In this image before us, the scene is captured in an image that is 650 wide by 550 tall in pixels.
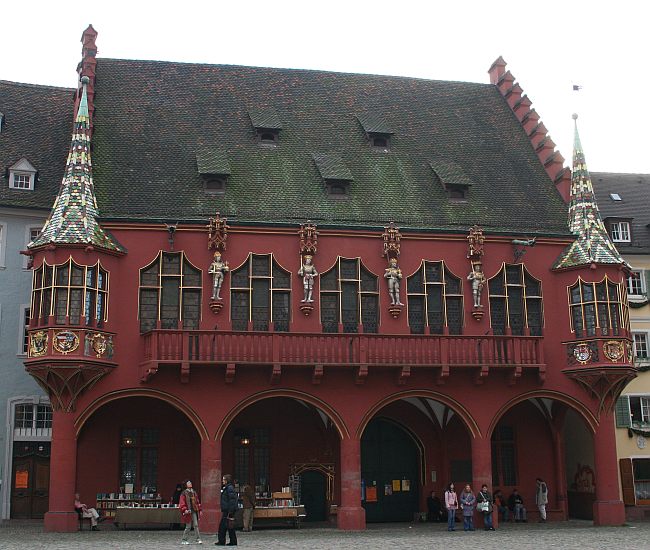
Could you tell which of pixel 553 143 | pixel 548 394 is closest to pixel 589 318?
pixel 548 394

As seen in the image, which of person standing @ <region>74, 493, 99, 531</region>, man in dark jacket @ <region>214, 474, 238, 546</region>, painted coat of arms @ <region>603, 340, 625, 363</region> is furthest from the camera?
painted coat of arms @ <region>603, 340, 625, 363</region>

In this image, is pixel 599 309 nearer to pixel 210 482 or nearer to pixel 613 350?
pixel 613 350

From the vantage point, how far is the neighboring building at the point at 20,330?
34.5m

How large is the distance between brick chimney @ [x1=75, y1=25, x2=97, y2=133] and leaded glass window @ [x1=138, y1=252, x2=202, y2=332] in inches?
280

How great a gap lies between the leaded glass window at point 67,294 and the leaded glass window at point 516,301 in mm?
13873

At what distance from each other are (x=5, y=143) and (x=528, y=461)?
23.9m

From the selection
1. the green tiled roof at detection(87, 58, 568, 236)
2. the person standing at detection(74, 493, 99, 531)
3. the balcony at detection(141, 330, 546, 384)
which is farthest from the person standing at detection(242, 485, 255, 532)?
the green tiled roof at detection(87, 58, 568, 236)

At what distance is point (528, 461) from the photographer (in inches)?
1415

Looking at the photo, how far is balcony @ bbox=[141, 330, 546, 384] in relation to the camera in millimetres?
30578

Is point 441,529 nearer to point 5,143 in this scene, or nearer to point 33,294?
point 33,294

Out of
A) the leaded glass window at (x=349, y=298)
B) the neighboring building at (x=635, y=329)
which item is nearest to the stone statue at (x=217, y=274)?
the leaded glass window at (x=349, y=298)

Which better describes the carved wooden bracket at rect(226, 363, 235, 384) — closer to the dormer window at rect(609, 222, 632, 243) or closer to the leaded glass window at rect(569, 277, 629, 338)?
the leaded glass window at rect(569, 277, 629, 338)

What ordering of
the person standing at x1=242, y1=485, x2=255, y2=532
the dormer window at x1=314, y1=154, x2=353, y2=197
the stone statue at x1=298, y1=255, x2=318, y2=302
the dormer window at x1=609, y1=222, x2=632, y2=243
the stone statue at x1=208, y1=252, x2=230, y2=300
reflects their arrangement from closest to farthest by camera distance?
1. the person standing at x1=242, y1=485, x2=255, y2=532
2. the stone statue at x1=208, y1=252, x2=230, y2=300
3. the stone statue at x1=298, y1=255, x2=318, y2=302
4. the dormer window at x1=314, y1=154, x2=353, y2=197
5. the dormer window at x1=609, y1=222, x2=632, y2=243

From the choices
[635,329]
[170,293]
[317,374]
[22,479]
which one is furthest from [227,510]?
[635,329]
